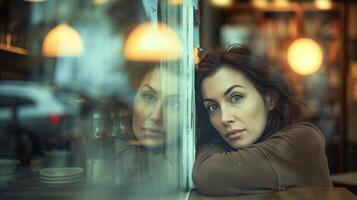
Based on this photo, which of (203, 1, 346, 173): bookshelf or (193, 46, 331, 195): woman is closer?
(193, 46, 331, 195): woman

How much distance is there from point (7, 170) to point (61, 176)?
0.63 ft

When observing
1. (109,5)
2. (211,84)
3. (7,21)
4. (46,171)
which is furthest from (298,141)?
(109,5)

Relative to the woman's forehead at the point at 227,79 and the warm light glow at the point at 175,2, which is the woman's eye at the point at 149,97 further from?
the warm light glow at the point at 175,2

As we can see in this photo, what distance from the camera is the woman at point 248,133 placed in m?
1.72

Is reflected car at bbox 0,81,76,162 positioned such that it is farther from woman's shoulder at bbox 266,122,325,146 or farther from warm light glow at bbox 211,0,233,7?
warm light glow at bbox 211,0,233,7

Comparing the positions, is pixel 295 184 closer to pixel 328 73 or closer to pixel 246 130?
pixel 246 130

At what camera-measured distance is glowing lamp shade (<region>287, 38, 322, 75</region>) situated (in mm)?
4973

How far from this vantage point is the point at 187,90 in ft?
5.92

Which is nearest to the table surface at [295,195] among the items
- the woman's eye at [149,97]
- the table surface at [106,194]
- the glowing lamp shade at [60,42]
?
the table surface at [106,194]

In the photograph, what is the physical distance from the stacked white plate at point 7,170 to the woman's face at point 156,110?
1.45 feet

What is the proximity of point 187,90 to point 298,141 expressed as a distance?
45 centimetres

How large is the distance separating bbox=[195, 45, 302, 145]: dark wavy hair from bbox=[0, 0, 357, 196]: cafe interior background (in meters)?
0.04

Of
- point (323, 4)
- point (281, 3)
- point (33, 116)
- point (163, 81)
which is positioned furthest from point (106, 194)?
point (323, 4)

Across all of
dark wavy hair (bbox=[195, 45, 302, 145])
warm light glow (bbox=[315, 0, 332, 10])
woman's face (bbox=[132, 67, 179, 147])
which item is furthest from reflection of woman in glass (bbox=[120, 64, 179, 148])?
warm light glow (bbox=[315, 0, 332, 10])
